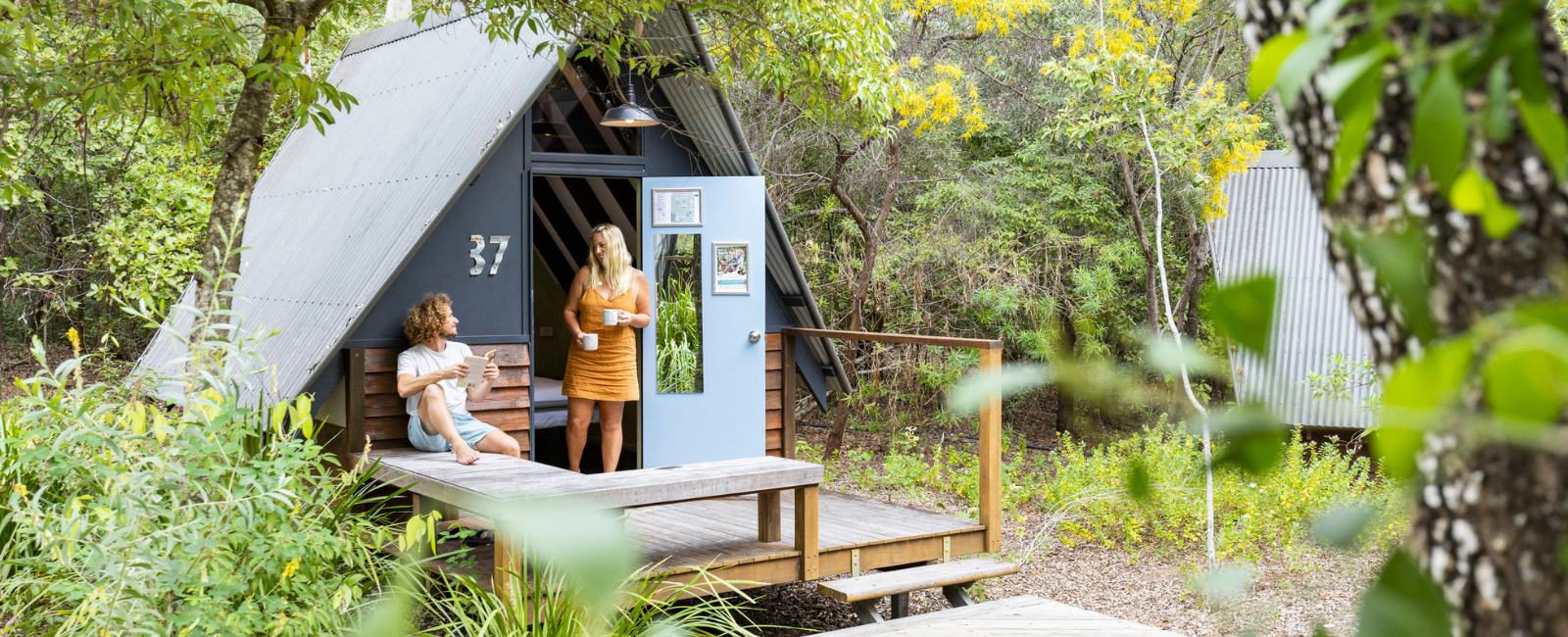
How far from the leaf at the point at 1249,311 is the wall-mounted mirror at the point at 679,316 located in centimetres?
650

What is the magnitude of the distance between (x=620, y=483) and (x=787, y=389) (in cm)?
300

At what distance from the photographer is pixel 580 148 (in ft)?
21.6

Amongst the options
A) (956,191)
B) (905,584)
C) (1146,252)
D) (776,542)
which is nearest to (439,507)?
(776,542)

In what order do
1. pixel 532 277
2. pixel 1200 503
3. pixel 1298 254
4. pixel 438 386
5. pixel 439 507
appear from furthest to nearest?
pixel 1298 254 < pixel 1200 503 < pixel 532 277 < pixel 439 507 < pixel 438 386

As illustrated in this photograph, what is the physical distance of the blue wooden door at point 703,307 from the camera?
678cm

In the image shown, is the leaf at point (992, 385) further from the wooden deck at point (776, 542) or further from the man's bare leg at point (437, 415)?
the man's bare leg at point (437, 415)

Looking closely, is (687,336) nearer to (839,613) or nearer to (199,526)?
(839,613)

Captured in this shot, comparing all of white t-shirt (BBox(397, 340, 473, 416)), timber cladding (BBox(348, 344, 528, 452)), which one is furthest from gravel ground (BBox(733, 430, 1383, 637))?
white t-shirt (BBox(397, 340, 473, 416))

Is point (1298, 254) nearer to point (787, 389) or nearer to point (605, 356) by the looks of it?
point (787, 389)

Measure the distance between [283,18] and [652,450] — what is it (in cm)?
321

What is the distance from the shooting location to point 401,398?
5984mm

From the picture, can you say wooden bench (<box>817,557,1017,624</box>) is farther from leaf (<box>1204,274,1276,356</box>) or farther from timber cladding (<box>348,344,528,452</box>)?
leaf (<box>1204,274,1276,356</box>)

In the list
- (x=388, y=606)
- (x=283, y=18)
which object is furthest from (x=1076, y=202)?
(x=388, y=606)

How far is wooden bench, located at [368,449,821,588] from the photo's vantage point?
4.53 m
